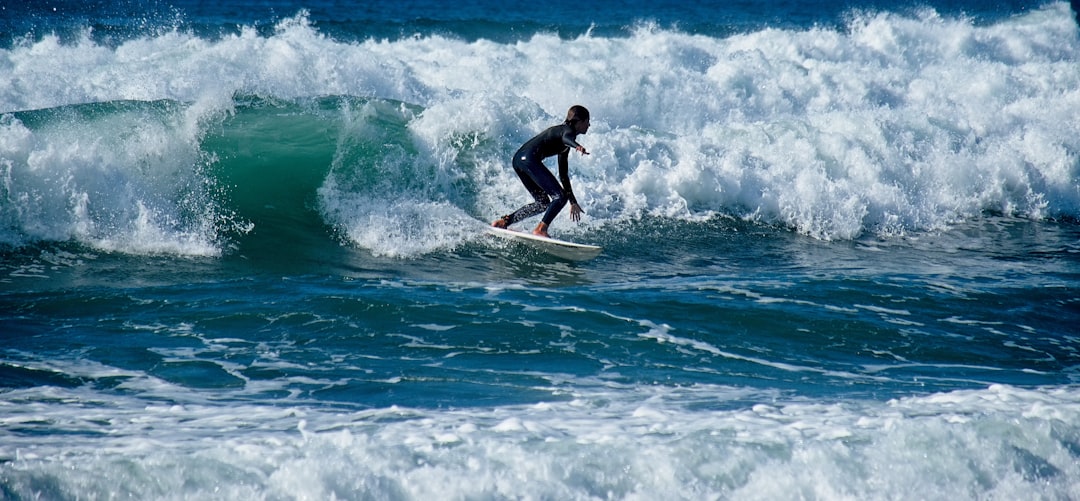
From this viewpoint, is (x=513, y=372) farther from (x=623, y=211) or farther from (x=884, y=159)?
(x=884, y=159)

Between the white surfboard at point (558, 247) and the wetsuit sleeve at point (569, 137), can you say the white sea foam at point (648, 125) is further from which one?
the wetsuit sleeve at point (569, 137)

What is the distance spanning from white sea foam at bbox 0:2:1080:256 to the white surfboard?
0.78 m

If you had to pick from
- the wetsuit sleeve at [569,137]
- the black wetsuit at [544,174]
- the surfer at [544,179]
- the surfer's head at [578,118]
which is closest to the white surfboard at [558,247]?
the surfer at [544,179]

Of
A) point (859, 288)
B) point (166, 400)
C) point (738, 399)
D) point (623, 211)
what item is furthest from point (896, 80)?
point (166, 400)

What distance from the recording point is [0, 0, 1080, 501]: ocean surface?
4.54 m

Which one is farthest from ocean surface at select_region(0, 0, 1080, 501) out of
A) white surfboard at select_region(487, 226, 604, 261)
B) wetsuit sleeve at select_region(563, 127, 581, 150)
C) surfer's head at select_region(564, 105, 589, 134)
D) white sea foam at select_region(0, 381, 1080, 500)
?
surfer's head at select_region(564, 105, 589, 134)

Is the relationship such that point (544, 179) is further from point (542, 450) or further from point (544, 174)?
point (542, 450)

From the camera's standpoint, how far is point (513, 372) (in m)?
6.10

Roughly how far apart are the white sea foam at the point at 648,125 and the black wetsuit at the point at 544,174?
0.92 meters

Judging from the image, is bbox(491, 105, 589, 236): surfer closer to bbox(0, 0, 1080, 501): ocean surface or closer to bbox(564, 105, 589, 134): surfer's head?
bbox(564, 105, 589, 134): surfer's head

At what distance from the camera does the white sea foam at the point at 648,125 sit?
36.1 feet

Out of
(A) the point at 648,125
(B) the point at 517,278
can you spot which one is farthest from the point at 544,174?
(A) the point at 648,125

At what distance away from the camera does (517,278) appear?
875 centimetres

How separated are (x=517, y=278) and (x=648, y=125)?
6.90 metres
